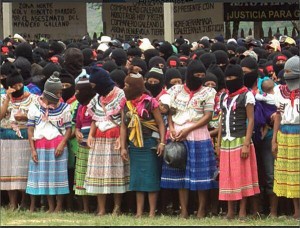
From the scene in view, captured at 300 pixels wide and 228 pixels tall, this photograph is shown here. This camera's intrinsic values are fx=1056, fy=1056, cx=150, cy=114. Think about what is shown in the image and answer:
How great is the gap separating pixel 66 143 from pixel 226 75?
215cm

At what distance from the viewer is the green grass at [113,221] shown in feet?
36.4

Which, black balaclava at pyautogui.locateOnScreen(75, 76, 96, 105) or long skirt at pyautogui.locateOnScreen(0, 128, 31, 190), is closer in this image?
black balaclava at pyautogui.locateOnScreen(75, 76, 96, 105)

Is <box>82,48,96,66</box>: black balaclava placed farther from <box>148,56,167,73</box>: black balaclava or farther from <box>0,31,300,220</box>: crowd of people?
<box>0,31,300,220</box>: crowd of people

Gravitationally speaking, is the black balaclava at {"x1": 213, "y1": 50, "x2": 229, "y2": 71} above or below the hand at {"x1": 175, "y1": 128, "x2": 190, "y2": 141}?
above

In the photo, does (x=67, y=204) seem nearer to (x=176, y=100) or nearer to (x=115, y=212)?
(x=115, y=212)

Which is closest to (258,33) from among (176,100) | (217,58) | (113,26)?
(113,26)

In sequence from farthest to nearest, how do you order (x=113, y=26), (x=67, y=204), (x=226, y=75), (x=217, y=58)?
(x=113, y=26) → (x=217, y=58) → (x=67, y=204) → (x=226, y=75)

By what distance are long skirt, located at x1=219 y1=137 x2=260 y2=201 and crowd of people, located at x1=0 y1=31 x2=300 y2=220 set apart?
0.01 metres

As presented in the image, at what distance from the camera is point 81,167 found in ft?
41.1

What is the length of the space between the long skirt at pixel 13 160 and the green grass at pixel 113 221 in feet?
2.05

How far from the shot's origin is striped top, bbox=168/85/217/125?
467 inches

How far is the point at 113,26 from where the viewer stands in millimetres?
30000

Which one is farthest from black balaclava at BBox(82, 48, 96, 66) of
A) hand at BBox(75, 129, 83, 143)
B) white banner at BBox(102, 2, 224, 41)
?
white banner at BBox(102, 2, 224, 41)

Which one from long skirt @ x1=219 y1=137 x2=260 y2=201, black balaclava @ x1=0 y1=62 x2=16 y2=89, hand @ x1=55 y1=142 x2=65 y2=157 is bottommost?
long skirt @ x1=219 y1=137 x2=260 y2=201
